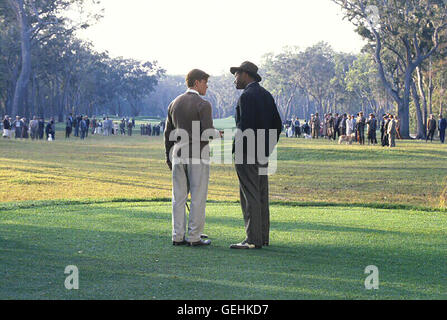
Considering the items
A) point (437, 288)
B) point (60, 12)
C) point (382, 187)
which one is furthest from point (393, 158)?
point (60, 12)

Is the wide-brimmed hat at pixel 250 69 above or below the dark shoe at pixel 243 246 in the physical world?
above

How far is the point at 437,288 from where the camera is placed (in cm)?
586

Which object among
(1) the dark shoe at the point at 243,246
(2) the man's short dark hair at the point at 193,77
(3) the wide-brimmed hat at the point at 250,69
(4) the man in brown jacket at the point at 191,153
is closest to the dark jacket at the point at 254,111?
(3) the wide-brimmed hat at the point at 250,69

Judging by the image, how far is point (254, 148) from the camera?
7.82 meters

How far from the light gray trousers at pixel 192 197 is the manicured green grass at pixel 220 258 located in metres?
0.27

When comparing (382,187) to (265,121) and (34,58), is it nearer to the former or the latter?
(265,121)

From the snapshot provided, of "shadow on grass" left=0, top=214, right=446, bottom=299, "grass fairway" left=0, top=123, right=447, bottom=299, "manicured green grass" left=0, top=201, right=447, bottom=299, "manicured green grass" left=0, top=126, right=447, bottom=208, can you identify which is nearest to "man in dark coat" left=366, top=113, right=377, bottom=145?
"manicured green grass" left=0, top=126, right=447, bottom=208

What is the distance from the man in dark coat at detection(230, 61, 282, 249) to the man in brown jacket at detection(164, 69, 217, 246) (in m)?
0.40

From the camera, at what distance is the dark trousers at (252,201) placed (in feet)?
25.9

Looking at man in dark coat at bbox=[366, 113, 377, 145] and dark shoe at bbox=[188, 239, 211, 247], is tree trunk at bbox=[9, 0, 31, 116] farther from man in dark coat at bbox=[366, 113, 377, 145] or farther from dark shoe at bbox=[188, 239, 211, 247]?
dark shoe at bbox=[188, 239, 211, 247]

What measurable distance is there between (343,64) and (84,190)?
298ft

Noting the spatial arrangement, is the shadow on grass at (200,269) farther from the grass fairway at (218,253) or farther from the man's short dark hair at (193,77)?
the man's short dark hair at (193,77)

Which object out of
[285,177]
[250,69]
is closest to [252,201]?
[250,69]

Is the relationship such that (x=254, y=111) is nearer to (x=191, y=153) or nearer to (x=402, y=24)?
(x=191, y=153)
